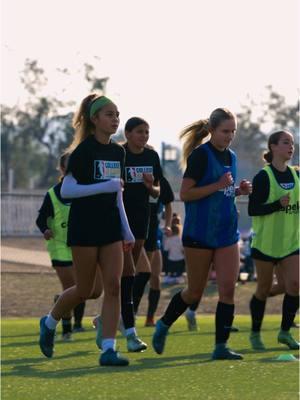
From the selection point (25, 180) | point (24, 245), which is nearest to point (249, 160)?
point (25, 180)

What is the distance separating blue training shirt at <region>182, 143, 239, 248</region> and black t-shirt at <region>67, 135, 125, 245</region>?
82cm

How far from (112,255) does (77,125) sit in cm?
108

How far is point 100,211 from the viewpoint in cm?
952

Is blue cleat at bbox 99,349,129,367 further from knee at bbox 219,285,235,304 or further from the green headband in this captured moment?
the green headband

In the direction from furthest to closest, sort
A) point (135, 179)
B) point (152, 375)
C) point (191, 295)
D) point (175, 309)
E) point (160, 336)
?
point (135, 179), point (160, 336), point (175, 309), point (191, 295), point (152, 375)

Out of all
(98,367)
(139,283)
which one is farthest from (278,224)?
(98,367)

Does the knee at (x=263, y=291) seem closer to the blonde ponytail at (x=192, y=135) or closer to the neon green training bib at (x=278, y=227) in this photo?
the neon green training bib at (x=278, y=227)

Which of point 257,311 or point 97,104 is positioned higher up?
point 97,104

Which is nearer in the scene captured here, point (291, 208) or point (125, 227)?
point (125, 227)

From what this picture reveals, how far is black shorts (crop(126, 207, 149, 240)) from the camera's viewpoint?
11609 millimetres

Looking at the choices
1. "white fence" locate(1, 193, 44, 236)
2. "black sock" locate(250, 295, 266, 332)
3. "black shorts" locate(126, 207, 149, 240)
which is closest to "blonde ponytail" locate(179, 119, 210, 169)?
"black shorts" locate(126, 207, 149, 240)

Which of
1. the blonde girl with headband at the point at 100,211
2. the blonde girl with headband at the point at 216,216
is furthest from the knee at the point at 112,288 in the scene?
the blonde girl with headband at the point at 216,216

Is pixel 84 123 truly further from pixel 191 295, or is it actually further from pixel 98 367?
pixel 98 367

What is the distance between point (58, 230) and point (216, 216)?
→ 4495mm
